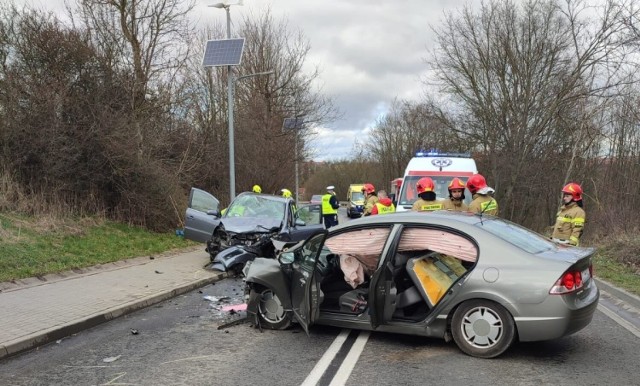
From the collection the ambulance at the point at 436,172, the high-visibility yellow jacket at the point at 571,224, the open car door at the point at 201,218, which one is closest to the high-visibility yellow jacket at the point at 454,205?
the high-visibility yellow jacket at the point at 571,224

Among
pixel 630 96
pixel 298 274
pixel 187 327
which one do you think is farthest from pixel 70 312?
pixel 630 96

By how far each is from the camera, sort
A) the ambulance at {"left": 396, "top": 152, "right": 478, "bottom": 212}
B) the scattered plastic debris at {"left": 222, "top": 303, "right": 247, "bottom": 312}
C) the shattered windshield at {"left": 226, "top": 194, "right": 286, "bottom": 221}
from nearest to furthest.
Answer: the scattered plastic debris at {"left": 222, "top": 303, "right": 247, "bottom": 312}, the shattered windshield at {"left": 226, "top": 194, "right": 286, "bottom": 221}, the ambulance at {"left": 396, "top": 152, "right": 478, "bottom": 212}

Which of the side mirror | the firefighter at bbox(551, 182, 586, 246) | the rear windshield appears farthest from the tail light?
the firefighter at bbox(551, 182, 586, 246)

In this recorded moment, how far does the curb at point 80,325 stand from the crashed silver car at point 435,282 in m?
2.04

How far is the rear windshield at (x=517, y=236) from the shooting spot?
5012mm

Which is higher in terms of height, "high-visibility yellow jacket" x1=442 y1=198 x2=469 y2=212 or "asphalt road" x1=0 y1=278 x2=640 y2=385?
"high-visibility yellow jacket" x1=442 y1=198 x2=469 y2=212

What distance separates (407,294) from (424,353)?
60 cm

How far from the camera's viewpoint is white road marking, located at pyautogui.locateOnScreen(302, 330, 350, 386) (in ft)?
14.1

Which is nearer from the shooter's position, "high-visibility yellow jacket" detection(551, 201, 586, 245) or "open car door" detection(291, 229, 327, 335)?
"open car door" detection(291, 229, 327, 335)

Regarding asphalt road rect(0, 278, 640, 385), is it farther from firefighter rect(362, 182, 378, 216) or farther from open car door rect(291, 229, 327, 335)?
firefighter rect(362, 182, 378, 216)

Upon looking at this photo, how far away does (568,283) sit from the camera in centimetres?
459

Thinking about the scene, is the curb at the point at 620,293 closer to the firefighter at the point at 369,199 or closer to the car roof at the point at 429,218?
the car roof at the point at 429,218

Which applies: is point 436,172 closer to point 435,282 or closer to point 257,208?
point 257,208

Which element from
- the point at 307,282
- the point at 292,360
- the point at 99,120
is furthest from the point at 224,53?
the point at 292,360
